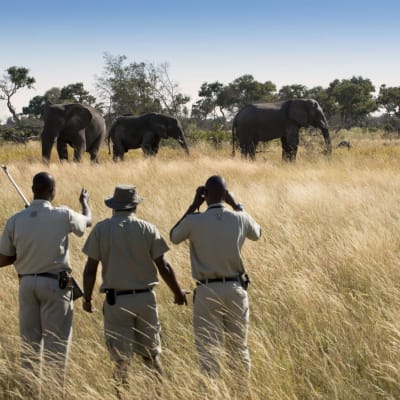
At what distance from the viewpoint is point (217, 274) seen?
440 cm

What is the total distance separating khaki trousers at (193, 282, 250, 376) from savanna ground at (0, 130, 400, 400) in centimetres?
16

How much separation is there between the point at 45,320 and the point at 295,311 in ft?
7.34

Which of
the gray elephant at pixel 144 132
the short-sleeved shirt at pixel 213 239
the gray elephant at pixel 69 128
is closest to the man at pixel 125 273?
the short-sleeved shirt at pixel 213 239

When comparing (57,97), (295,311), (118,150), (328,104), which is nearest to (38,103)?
(57,97)

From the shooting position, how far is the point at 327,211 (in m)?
9.48

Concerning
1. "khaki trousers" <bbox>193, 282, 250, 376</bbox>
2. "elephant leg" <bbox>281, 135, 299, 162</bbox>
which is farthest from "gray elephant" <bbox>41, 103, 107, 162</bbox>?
"khaki trousers" <bbox>193, 282, 250, 376</bbox>

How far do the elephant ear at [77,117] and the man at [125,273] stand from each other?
1733cm

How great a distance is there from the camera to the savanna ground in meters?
4.23

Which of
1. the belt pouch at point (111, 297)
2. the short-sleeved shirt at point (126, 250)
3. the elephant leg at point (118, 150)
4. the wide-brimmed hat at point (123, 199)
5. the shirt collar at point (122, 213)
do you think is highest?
the wide-brimmed hat at point (123, 199)

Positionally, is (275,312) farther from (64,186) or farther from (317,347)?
(64,186)

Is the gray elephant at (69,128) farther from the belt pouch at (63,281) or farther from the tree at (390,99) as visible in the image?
the tree at (390,99)

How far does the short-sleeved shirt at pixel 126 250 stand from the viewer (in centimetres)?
429

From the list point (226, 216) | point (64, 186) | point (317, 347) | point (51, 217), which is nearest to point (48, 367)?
point (51, 217)

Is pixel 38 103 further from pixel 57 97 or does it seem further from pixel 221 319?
pixel 221 319
